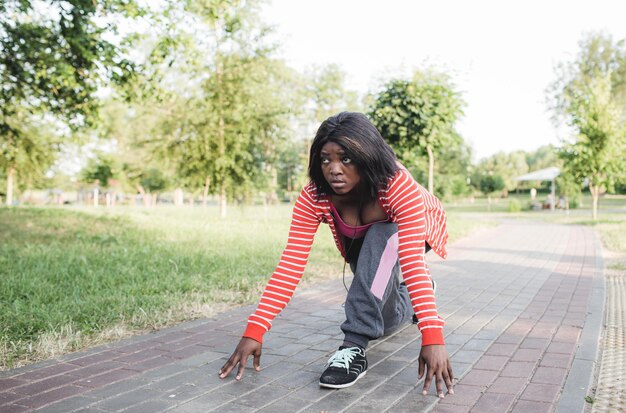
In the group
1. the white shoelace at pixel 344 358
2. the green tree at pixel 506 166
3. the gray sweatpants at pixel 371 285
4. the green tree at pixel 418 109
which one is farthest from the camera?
the green tree at pixel 506 166

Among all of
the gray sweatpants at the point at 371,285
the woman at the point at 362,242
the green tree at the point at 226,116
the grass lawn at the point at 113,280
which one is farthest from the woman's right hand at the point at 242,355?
the green tree at the point at 226,116

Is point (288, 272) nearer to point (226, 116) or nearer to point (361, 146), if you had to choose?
point (361, 146)

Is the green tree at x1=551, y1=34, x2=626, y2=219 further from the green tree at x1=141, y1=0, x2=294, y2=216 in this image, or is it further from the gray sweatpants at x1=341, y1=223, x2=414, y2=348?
the gray sweatpants at x1=341, y1=223, x2=414, y2=348

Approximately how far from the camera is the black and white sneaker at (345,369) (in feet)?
7.86

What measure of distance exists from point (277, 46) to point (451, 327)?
45.3ft

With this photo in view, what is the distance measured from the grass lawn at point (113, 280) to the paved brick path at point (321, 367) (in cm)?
26

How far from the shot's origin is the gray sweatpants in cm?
271

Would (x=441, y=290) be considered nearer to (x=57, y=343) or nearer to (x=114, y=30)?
(x=57, y=343)

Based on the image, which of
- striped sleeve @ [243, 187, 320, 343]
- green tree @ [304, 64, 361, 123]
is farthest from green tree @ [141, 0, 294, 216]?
green tree @ [304, 64, 361, 123]

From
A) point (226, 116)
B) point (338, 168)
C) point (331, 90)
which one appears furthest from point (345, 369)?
point (331, 90)

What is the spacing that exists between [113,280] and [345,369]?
3.05 metres

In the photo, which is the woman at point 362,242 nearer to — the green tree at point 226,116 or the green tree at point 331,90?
the green tree at point 226,116

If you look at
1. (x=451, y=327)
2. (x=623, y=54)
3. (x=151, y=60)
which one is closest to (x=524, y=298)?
(x=451, y=327)

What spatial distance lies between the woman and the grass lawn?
4.15 feet
